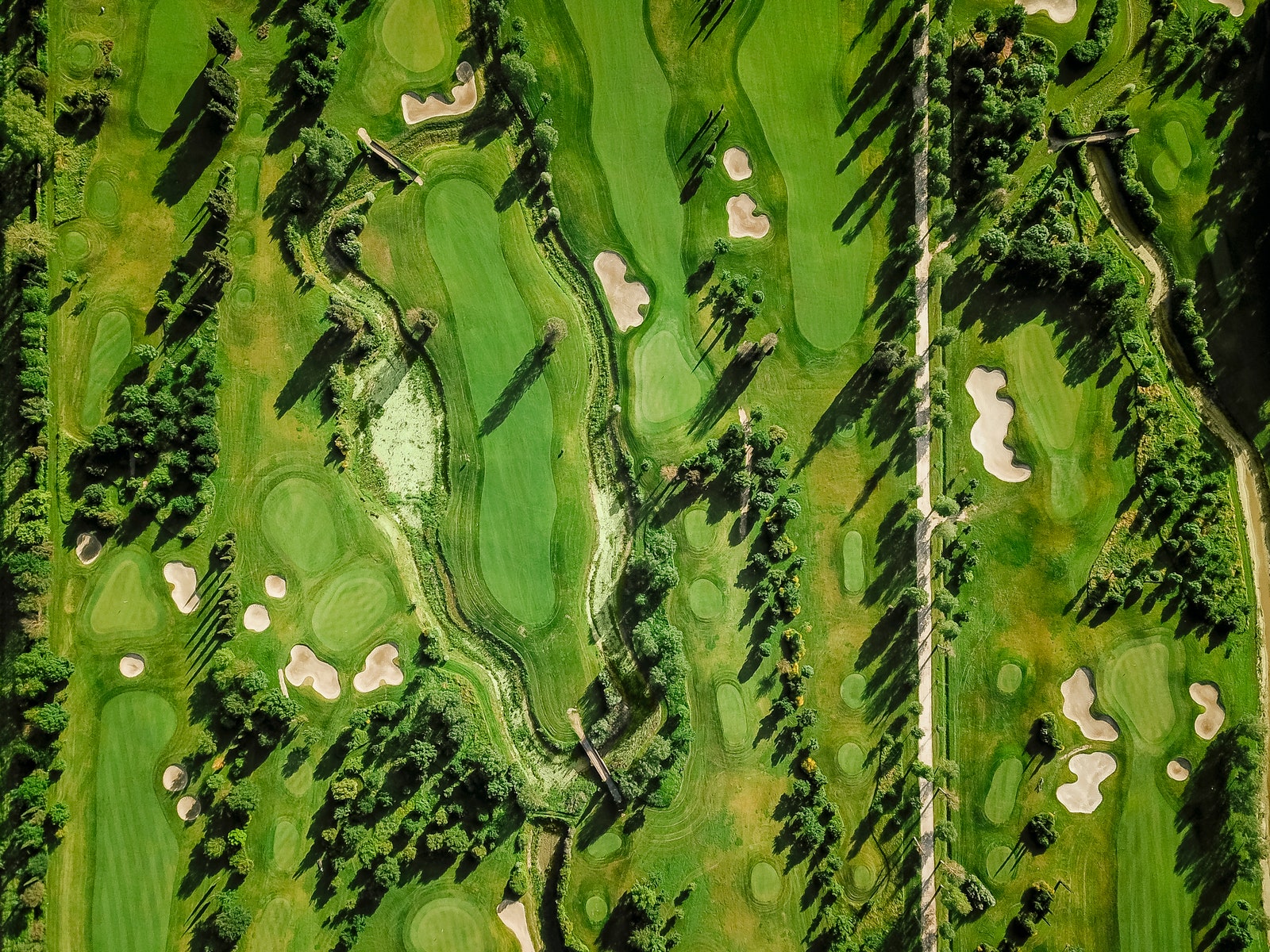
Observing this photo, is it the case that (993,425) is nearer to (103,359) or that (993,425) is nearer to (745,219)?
(745,219)

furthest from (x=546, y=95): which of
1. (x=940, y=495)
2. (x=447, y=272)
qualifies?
(x=940, y=495)

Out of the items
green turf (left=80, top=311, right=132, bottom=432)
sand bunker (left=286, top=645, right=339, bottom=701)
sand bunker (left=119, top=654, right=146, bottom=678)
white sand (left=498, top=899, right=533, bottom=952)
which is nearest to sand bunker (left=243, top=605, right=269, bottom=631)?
sand bunker (left=286, top=645, right=339, bottom=701)

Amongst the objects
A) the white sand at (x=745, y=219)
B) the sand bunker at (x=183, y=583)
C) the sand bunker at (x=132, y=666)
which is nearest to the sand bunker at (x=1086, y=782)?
the white sand at (x=745, y=219)

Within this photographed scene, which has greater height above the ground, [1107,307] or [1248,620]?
[1107,307]

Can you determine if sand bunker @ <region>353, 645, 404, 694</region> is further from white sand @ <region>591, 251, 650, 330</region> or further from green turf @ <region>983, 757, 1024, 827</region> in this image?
green turf @ <region>983, 757, 1024, 827</region>

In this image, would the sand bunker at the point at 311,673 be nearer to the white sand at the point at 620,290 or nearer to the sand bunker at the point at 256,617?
the sand bunker at the point at 256,617

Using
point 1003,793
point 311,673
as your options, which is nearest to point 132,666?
point 311,673

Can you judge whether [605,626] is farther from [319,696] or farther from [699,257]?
[699,257]
